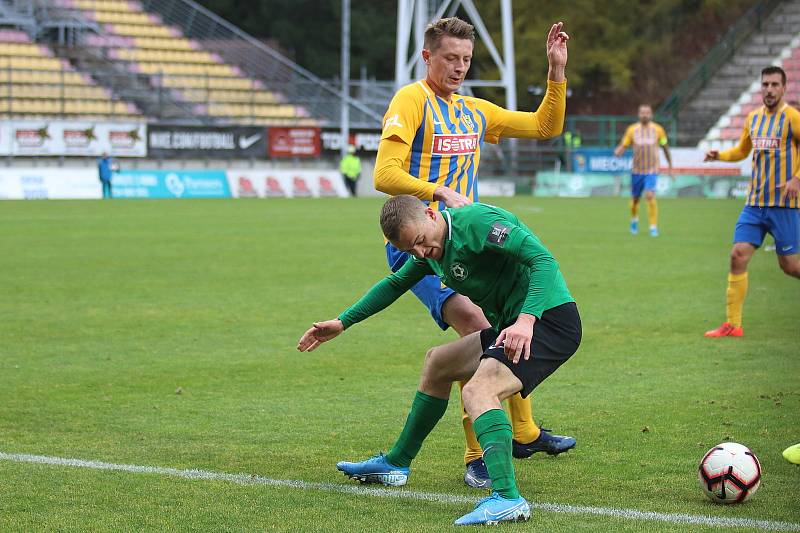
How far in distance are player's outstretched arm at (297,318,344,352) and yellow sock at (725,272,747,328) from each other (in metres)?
5.84

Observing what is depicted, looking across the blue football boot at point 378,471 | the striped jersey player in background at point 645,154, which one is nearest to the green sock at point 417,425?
the blue football boot at point 378,471

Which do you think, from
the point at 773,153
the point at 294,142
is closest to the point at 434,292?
the point at 773,153

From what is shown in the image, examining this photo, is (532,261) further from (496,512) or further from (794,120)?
(794,120)

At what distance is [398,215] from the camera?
16.3 ft

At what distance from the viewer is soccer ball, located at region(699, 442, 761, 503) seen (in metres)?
5.28

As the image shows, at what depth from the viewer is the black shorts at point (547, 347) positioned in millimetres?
5098

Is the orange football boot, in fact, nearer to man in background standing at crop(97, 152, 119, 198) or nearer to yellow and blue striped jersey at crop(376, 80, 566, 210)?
yellow and blue striped jersey at crop(376, 80, 566, 210)

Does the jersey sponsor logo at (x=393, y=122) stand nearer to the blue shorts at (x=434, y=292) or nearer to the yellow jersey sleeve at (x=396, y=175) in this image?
the yellow jersey sleeve at (x=396, y=175)

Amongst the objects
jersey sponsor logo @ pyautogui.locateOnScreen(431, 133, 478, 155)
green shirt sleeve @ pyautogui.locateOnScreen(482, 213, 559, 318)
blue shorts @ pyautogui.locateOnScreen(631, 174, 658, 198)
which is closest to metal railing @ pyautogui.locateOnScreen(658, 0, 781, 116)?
blue shorts @ pyautogui.locateOnScreen(631, 174, 658, 198)

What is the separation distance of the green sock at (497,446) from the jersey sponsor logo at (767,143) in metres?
6.39

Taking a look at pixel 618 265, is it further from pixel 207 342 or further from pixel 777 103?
pixel 207 342

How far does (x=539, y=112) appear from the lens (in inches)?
266

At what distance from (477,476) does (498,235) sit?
1309mm

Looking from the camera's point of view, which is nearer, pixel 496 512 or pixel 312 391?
pixel 496 512
